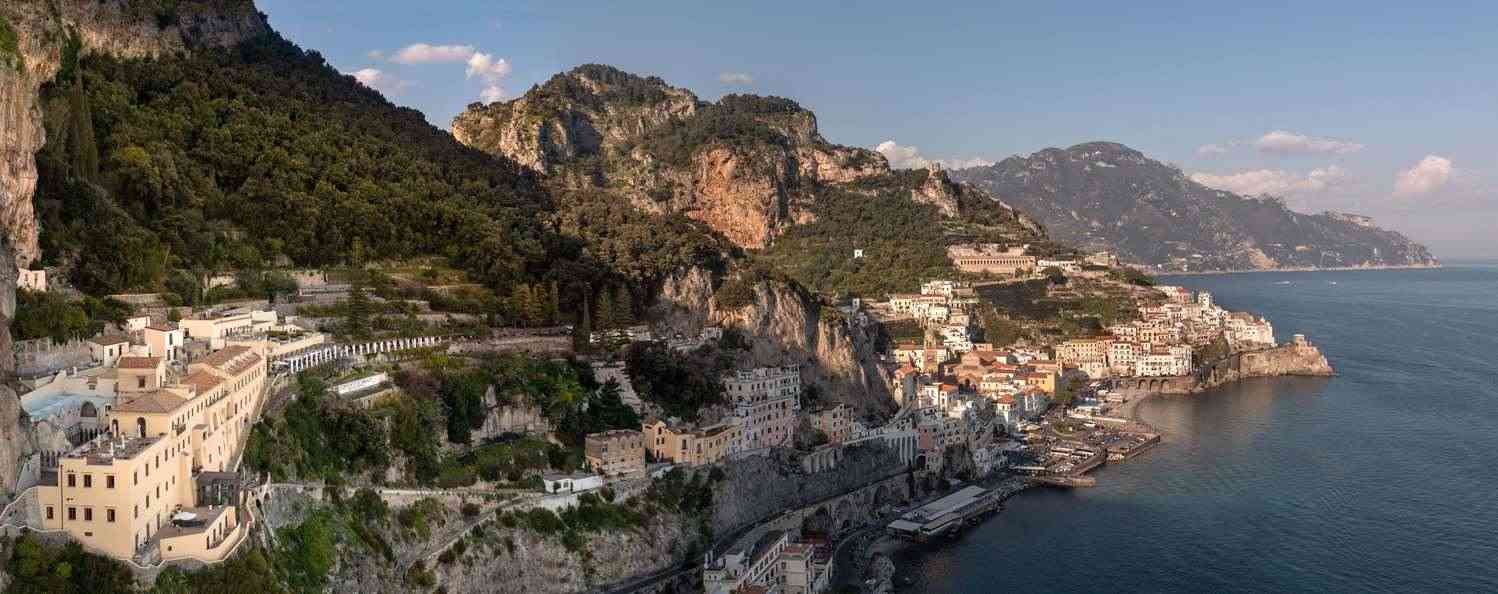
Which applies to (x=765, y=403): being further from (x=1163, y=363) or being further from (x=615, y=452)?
(x=1163, y=363)

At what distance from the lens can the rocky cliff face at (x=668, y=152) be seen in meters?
82.9

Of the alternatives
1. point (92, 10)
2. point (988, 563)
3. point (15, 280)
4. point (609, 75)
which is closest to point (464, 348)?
point (15, 280)

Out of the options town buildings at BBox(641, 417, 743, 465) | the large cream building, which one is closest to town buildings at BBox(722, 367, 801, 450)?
town buildings at BBox(641, 417, 743, 465)

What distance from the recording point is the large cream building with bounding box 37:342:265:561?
57.6 ft

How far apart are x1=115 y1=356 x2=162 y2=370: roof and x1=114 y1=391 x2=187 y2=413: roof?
1968 mm

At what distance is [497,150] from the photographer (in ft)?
264

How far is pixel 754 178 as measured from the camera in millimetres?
84688

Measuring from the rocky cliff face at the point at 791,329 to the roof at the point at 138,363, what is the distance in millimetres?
22546

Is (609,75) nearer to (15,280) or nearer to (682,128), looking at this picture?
(682,128)

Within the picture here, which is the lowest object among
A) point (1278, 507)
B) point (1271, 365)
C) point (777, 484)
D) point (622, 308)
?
point (1278, 507)

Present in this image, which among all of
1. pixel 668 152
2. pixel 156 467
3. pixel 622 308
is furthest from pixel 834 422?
pixel 668 152

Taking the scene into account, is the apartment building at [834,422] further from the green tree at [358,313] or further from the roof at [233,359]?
the roof at [233,359]

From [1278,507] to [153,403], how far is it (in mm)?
35134

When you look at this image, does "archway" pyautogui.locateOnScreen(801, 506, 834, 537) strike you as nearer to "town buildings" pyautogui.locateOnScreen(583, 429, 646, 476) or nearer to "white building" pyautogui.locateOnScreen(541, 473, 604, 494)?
"town buildings" pyautogui.locateOnScreen(583, 429, 646, 476)
